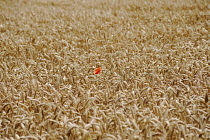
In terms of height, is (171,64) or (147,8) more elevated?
(147,8)

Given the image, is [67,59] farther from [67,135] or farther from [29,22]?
[29,22]

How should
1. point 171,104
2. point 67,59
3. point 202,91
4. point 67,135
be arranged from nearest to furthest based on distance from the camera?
point 67,135 < point 171,104 < point 202,91 < point 67,59

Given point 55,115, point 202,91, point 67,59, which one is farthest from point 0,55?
point 202,91

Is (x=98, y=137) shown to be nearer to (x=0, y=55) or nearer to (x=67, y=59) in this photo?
(x=67, y=59)

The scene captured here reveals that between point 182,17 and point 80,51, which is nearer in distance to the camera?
point 80,51

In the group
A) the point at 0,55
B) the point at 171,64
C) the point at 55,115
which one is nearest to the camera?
the point at 55,115

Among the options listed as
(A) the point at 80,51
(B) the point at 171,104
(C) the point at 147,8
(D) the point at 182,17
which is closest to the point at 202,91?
(B) the point at 171,104

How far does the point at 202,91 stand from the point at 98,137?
5.05 feet

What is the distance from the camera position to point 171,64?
4117mm

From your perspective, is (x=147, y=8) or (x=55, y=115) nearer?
(x=55, y=115)

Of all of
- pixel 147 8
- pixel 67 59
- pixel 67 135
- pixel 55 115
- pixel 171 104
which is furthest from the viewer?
pixel 147 8

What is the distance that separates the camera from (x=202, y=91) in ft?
10.0

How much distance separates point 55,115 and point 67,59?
219 centimetres

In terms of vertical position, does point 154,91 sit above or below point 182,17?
below
